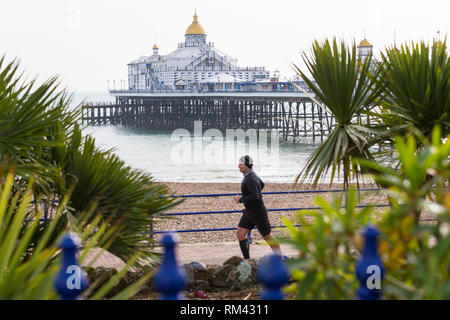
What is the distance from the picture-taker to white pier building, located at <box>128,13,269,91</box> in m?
115

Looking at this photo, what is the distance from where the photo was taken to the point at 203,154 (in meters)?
57.7

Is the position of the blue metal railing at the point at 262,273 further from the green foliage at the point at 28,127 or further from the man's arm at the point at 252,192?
the man's arm at the point at 252,192

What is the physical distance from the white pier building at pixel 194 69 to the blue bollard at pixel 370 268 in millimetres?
106593

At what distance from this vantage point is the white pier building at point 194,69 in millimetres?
115188

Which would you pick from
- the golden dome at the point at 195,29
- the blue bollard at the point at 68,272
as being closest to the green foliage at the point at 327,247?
the blue bollard at the point at 68,272

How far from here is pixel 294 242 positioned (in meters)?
1.54

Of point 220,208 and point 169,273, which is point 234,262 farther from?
point 220,208

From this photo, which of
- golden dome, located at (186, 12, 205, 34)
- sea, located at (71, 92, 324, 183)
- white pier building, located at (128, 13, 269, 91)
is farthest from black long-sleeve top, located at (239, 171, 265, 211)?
golden dome, located at (186, 12, 205, 34)

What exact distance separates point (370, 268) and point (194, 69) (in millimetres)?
120566

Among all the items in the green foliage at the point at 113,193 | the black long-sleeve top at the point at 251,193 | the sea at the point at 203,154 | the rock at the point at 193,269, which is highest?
the green foliage at the point at 113,193

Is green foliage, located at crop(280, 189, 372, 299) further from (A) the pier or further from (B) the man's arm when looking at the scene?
(A) the pier

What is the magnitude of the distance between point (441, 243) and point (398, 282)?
17cm

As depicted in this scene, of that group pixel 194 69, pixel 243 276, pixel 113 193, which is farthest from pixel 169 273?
pixel 194 69
